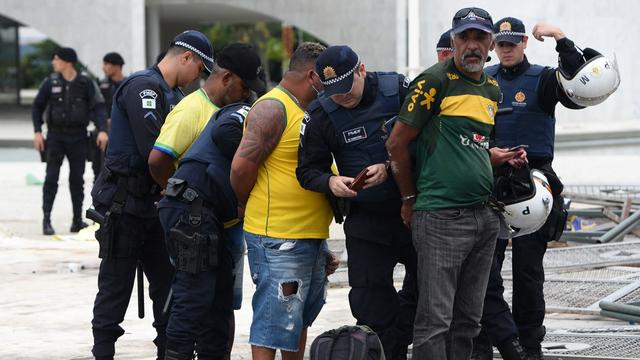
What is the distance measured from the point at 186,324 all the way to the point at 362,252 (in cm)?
90

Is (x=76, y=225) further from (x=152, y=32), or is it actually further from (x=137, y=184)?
(x=152, y=32)

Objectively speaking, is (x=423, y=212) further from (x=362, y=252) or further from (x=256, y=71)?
(x=256, y=71)

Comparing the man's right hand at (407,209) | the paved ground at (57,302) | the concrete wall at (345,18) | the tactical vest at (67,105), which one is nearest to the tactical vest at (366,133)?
the man's right hand at (407,209)

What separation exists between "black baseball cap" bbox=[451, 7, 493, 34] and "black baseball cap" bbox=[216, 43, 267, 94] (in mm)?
1045

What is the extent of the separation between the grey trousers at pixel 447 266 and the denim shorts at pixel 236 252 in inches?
44.0

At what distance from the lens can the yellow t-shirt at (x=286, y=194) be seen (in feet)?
18.1

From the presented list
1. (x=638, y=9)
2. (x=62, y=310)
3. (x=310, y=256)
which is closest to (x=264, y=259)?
(x=310, y=256)

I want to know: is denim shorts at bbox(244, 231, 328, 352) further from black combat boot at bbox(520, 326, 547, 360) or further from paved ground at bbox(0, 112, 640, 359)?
black combat boot at bbox(520, 326, 547, 360)

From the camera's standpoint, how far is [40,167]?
61.3 feet

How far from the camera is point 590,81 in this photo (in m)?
6.02

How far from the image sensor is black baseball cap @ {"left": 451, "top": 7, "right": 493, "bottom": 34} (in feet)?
16.7

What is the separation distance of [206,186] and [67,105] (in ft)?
21.1

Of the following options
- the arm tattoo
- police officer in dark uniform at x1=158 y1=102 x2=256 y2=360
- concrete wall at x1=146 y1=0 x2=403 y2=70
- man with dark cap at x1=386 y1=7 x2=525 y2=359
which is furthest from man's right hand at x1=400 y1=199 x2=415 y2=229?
concrete wall at x1=146 y1=0 x2=403 y2=70

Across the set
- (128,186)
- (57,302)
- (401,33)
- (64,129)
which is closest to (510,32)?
(128,186)
